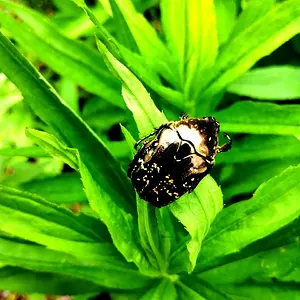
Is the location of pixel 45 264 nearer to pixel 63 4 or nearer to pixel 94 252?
pixel 94 252

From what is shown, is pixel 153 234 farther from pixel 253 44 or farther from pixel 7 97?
pixel 7 97

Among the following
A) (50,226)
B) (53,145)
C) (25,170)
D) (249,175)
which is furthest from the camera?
(25,170)

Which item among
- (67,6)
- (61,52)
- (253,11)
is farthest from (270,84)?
(67,6)

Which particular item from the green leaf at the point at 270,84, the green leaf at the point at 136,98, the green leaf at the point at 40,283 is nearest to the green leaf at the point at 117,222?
the green leaf at the point at 136,98

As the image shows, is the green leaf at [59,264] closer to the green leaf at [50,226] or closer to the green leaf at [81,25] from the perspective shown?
the green leaf at [50,226]

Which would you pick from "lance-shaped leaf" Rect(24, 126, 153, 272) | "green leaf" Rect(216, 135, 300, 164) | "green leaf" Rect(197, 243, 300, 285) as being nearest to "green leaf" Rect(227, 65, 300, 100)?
"green leaf" Rect(216, 135, 300, 164)
